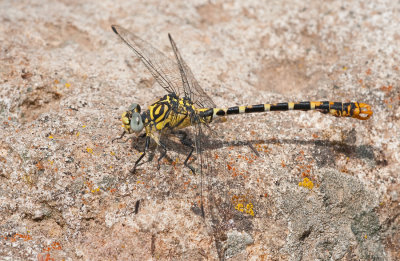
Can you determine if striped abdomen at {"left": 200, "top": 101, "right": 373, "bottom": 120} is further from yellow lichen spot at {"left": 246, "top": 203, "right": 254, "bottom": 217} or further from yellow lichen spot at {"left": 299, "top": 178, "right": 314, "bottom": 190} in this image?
yellow lichen spot at {"left": 246, "top": 203, "right": 254, "bottom": 217}

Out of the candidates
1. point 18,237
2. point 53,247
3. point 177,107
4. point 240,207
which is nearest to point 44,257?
point 53,247

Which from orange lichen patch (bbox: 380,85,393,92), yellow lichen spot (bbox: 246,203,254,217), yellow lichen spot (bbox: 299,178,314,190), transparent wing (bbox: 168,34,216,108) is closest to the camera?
yellow lichen spot (bbox: 246,203,254,217)

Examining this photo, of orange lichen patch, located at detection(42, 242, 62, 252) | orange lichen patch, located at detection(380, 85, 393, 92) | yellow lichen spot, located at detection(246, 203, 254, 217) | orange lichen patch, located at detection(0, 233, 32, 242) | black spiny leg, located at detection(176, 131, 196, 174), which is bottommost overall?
orange lichen patch, located at detection(42, 242, 62, 252)

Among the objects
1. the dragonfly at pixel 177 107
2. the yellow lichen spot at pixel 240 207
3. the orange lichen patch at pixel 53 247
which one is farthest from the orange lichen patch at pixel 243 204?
the orange lichen patch at pixel 53 247

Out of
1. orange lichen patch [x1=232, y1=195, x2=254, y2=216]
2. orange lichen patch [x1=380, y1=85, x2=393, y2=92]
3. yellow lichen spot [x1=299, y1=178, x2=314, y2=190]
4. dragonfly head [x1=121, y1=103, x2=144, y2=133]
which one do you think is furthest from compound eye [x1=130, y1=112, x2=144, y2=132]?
orange lichen patch [x1=380, y1=85, x2=393, y2=92]

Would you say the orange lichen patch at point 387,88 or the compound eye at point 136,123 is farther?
the orange lichen patch at point 387,88

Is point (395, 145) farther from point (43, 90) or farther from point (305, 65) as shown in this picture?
point (43, 90)

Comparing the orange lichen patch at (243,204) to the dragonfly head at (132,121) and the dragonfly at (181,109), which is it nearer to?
the dragonfly at (181,109)

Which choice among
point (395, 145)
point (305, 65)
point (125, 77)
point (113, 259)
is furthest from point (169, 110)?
point (395, 145)
